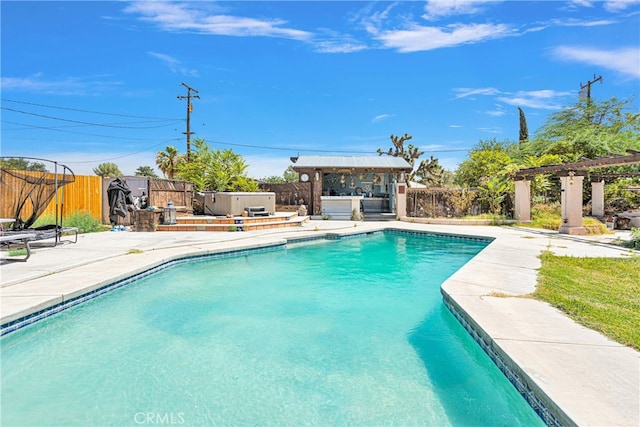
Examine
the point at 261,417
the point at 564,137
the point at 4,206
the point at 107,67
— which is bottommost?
the point at 261,417

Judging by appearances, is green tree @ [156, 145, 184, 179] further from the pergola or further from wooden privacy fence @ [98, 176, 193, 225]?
the pergola

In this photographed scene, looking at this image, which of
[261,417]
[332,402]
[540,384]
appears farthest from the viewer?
[332,402]

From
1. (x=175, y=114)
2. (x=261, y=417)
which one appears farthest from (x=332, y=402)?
(x=175, y=114)

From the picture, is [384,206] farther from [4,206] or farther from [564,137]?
[4,206]

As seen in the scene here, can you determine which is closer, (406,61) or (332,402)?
(332,402)

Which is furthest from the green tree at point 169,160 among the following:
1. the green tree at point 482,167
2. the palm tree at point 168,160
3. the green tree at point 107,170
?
the green tree at point 482,167

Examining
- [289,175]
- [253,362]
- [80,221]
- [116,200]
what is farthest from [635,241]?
[289,175]

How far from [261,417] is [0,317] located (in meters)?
3.05

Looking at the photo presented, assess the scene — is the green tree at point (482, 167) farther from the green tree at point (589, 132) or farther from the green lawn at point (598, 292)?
the green lawn at point (598, 292)

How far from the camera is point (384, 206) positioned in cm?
2045

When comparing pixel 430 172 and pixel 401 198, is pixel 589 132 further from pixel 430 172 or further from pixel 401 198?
pixel 430 172

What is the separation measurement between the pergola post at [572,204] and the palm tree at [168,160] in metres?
26.6

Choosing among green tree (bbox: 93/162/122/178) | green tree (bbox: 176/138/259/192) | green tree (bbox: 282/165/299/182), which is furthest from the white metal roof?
green tree (bbox: 93/162/122/178)

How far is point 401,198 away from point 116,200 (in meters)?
12.4
